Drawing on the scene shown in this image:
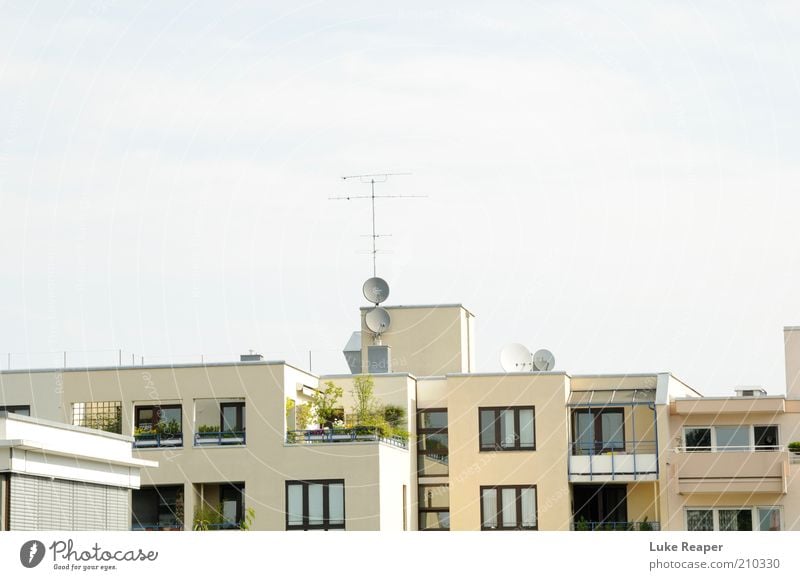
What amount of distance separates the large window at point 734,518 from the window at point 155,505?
57.5 feet

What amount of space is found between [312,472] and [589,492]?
35.4 ft

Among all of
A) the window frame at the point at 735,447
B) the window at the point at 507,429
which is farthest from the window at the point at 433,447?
the window frame at the point at 735,447

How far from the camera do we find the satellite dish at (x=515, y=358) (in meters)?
53.8

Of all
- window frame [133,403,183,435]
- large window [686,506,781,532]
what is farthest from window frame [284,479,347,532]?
large window [686,506,781,532]

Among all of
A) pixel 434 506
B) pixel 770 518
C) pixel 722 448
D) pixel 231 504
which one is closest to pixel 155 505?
pixel 231 504

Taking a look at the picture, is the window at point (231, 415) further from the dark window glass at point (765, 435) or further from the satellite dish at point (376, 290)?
the dark window glass at point (765, 435)

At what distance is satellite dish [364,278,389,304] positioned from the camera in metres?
56.9

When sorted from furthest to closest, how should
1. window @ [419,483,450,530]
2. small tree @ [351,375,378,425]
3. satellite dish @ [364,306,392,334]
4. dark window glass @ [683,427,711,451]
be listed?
1. satellite dish @ [364,306,392,334]
2. dark window glass @ [683,427,711,451]
3. window @ [419,483,450,530]
4. small tree @ [351,375,378,425]

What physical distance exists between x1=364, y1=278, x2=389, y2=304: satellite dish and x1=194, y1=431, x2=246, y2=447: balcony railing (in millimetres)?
12159

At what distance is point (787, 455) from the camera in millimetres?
49219

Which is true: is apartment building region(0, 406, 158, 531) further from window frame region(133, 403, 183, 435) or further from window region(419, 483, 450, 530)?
window region(419, 483, 450, 530)
